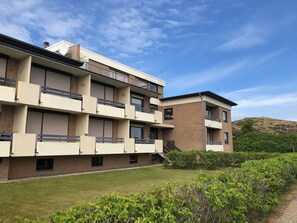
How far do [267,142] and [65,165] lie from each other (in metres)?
34.3

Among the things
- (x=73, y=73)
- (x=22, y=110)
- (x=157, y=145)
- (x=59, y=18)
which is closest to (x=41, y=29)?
(x=59, y=18)

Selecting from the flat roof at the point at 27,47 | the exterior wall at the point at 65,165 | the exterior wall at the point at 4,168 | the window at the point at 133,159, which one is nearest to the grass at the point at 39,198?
the exterior wall at the point at 4,168

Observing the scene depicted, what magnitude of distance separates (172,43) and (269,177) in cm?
1405

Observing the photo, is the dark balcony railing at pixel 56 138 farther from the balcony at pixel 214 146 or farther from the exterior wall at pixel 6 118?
the balcony at pixel 214 146

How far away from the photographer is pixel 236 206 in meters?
4.71

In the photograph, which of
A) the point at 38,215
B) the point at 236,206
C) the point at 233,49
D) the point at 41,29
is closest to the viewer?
the point at 236,206

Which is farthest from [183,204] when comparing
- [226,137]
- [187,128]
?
[226,137]

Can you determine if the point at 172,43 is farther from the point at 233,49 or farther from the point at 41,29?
the point at 41,29

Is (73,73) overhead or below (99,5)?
below

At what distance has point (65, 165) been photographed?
1759 centimetres

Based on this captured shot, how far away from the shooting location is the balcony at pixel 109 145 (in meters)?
19.1

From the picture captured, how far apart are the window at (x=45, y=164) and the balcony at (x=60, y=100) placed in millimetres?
3949

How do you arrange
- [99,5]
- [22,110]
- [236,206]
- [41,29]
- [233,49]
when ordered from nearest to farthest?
[236,206]
[99,5]
[22,110]
[41,29]
[233,49]

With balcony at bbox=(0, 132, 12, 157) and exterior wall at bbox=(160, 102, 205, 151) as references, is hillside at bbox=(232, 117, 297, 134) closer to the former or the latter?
exterior wall at bbox=(160, 102, 205, 151)
